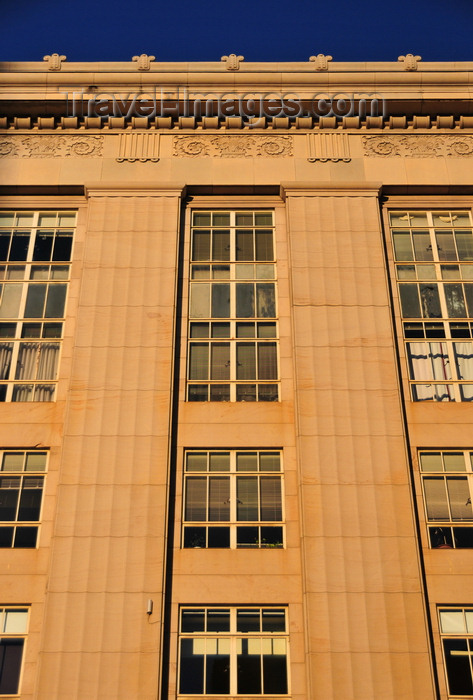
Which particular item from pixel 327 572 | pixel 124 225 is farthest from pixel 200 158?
pixel 327 572

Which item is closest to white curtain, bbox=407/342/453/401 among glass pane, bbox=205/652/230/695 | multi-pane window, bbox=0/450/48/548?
glass pane, bbox=205/652/230/695

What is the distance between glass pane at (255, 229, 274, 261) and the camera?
24.5 metres

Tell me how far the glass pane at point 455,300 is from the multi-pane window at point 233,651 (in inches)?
409

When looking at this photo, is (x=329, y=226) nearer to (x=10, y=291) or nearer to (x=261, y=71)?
(x=261, y=71)

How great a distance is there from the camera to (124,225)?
79.0 ft

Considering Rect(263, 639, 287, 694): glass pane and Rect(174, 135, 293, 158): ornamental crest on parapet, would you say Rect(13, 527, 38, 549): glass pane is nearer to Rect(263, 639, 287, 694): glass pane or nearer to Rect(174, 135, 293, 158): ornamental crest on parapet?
Rect(263, 639, 287, 694): glass pane

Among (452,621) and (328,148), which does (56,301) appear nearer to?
(328,148)

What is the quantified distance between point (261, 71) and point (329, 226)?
22.7 ft

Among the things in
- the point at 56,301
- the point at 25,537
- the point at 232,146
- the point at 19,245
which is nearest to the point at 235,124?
the point at 232,146

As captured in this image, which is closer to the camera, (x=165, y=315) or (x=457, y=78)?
(x=165, y=315)

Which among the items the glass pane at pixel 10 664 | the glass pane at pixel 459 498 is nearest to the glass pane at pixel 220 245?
the glass pane at pixel 459 498

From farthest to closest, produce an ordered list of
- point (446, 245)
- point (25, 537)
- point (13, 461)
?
point (446, 245) → point (13, 461) → point (25, 537)

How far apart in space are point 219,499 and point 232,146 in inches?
493

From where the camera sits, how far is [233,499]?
20.1 m
